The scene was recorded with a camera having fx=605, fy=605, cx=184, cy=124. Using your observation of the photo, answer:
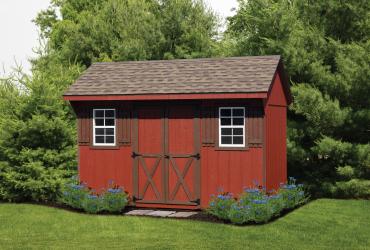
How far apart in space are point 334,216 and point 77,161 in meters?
8.08

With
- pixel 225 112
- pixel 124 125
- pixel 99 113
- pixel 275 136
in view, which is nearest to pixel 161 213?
pixel 124 125

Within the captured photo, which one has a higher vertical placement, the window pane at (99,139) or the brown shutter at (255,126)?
the brown shutter at (255,126)

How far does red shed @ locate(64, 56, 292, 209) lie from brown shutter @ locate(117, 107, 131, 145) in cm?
3

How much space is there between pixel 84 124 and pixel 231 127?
442cm

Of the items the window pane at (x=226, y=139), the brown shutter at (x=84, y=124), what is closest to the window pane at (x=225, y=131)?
the window pane at (x=226, y=139)

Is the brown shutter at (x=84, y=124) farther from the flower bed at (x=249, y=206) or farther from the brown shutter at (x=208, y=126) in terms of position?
the flower bed at (x=249, y=206)

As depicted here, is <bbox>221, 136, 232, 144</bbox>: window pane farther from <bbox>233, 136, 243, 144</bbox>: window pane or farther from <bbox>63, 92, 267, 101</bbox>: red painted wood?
<bbox>63, 92, 267, 101</bbox>: red painted wood

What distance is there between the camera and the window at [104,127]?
17.2 metres

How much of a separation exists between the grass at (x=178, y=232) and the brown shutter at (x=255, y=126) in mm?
2056

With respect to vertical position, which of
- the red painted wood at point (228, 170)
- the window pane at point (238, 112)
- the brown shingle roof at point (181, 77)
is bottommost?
the red painted wood at point (228, 170)

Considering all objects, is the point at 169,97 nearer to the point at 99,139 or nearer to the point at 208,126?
the point at 208,126

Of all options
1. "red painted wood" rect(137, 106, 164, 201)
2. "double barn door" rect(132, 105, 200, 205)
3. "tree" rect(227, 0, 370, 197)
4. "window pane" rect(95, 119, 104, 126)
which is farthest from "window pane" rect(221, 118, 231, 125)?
"tree" rect(227, 0, 370, 197)

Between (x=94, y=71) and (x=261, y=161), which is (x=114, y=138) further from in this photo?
(x=261, y=161)

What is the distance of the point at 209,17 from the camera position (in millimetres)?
32688
